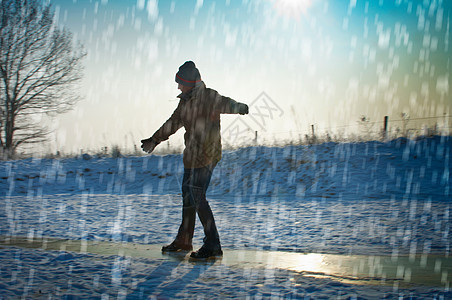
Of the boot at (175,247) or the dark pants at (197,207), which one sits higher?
the dark pants at (197,207)

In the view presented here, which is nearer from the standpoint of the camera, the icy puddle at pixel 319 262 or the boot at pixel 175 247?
the icy puddle at pixel 319 262

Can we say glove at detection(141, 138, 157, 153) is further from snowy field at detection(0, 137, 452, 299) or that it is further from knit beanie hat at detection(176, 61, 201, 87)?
snowy field at detection(0, 137, 452, 299)

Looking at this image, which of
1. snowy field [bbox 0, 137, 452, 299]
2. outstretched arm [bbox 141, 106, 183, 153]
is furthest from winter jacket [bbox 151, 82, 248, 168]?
snowy field [bbox 0, 137, 452, 299]

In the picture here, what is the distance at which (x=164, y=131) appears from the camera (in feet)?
13.4

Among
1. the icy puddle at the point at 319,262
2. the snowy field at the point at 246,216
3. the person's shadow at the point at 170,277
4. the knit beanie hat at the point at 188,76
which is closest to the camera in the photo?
the person's shadow at the point at 170,277

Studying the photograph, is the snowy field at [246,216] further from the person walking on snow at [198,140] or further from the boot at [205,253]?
the person walking on snow at [198,140]

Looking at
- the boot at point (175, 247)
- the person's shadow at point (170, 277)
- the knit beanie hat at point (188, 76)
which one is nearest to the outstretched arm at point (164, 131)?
the knit beanie hat at point (188, 76)

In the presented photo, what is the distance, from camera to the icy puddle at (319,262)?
9.35ft

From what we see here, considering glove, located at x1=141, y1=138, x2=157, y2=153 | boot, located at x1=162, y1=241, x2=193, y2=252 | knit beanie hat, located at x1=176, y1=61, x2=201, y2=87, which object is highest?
knit beanie hat, located at x1=176, y1=61, x2=201, y2=87

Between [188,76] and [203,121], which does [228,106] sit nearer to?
[203,121]

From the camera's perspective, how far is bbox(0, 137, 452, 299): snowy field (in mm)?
2574

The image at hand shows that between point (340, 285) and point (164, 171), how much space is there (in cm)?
1129

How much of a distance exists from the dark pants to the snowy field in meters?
0.43

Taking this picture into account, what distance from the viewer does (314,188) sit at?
997 cm
